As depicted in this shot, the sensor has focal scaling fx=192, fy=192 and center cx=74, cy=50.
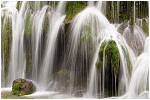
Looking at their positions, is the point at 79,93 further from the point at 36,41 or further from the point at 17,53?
the point at 17,53

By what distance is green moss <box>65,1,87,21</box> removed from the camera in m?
11.4

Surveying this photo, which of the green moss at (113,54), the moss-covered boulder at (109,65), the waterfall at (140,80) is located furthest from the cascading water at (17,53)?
the waterfall at (140,80)

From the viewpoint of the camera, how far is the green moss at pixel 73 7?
11.4m

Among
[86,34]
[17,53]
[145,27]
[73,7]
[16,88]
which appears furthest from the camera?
[17,53]

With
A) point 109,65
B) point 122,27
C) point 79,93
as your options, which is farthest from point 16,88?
point 122,27

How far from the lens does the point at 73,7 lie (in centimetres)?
1166

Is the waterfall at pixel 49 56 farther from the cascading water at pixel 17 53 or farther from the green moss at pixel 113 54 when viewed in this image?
the green moss at pixel 113 54

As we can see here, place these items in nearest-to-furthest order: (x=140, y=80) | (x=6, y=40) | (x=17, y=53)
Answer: (x=140, y=80)
(x=17, y=53)
(x=6, y=40)

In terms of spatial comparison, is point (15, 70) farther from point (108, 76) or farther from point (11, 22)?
point (108, 76)

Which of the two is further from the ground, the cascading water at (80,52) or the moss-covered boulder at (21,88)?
the cascading water at (80,52)

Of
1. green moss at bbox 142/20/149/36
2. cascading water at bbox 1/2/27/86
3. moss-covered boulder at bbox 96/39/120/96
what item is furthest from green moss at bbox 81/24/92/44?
cascading water at bbox 1/2/27/86

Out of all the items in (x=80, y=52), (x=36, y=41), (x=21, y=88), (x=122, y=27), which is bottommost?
(x=21, y=88)

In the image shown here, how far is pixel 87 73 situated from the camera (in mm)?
8844

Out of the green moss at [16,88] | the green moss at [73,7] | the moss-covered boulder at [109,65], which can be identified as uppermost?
the green moss at [73,7]
